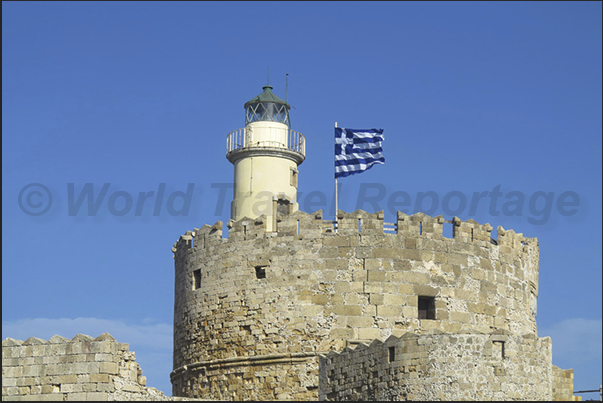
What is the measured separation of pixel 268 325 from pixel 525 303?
275 inches

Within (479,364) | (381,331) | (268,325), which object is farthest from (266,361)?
(479,364)

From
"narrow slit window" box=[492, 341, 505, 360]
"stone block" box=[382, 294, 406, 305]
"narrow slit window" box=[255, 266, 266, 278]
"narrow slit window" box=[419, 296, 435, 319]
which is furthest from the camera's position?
"narrow slit window" box=[255, 266, 266, 278]

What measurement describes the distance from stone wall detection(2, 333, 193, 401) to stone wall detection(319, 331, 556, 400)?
4884mm

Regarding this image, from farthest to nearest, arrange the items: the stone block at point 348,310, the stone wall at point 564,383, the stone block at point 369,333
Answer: the stone wall at point 564,383, the stone block at point 348,310, the stone block at point 369,333

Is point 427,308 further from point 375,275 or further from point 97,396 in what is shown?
point 97,396

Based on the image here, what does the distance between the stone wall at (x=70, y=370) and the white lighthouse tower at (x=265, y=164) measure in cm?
918

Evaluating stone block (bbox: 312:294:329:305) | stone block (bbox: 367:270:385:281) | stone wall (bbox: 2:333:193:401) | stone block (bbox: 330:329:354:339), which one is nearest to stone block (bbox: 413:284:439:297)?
stone block (bbox: 367:270:385:281)

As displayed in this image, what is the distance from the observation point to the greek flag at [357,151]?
35.7 meters

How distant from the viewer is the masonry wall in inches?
1244

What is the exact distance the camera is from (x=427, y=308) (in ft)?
106

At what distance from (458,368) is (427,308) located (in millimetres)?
5750

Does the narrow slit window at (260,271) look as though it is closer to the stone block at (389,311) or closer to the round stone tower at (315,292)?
the round stone tower at (315,292)

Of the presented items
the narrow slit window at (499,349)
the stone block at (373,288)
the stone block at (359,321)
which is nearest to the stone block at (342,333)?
the stone block at (359,321)

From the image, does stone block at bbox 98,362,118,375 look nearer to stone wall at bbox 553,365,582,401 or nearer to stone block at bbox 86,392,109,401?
stone block at bbox 86,392,109,401
